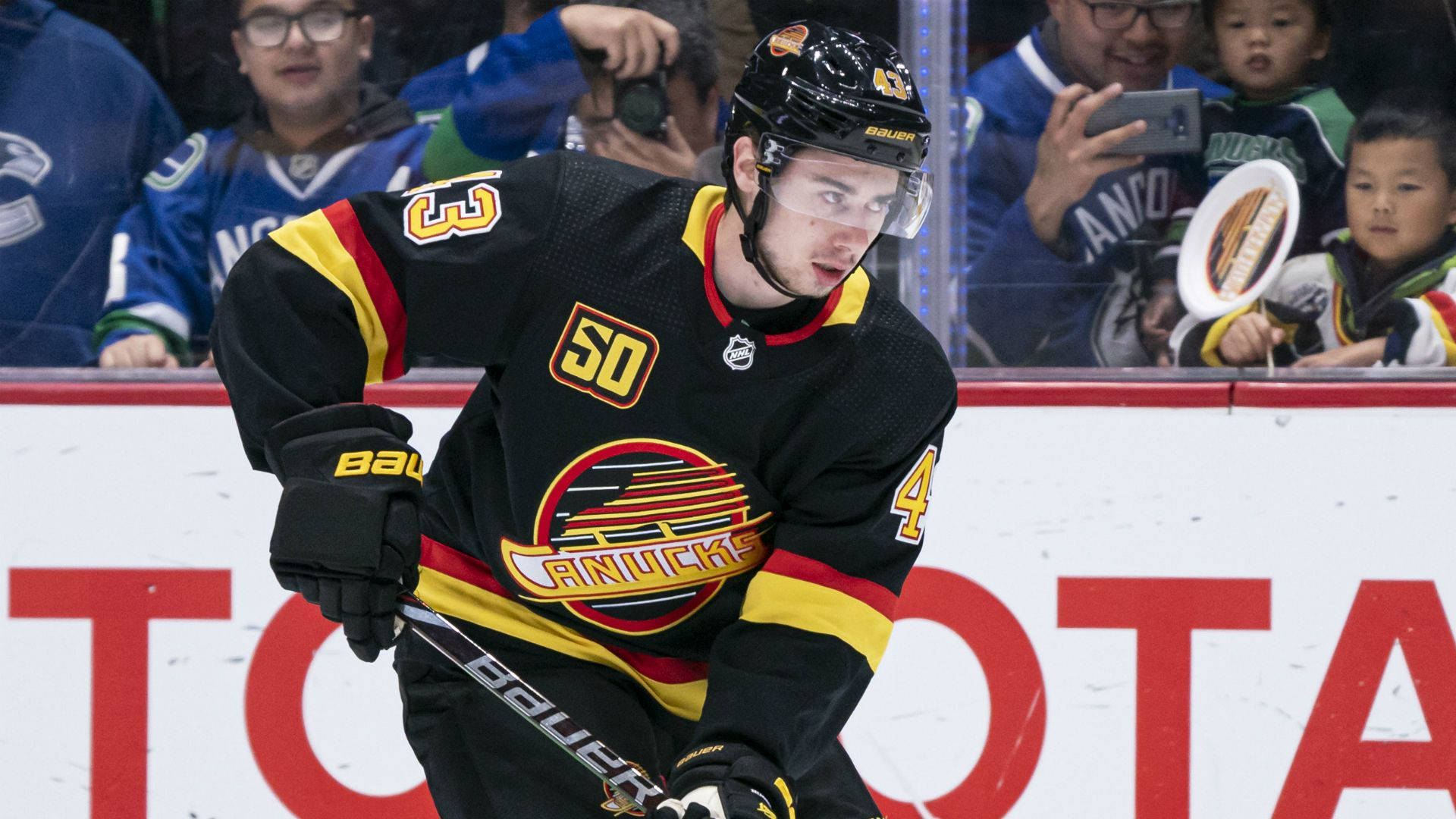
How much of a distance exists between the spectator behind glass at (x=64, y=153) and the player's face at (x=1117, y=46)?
1.55 meters

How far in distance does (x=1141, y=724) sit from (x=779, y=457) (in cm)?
109

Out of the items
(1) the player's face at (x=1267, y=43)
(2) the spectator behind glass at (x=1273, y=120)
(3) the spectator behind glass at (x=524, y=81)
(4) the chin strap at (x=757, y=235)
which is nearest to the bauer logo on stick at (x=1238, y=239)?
(2) the spectator behind glass at (x=1273, y=120)

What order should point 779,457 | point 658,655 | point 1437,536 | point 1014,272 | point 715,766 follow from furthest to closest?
1. point 1014,272
2. point 1437,536
3. point 658,655
4. point 779,457
5. point 715,766

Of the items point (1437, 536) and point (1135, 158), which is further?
point (1135, 158)

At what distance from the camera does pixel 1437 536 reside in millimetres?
2391

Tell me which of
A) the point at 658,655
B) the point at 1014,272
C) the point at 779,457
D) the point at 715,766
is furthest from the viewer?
the point at 1014,272

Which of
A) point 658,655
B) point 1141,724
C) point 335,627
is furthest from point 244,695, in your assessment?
point 1141,724

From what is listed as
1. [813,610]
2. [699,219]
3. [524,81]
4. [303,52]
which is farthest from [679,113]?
[813,610]

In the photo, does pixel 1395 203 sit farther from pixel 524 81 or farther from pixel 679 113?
pixel 524 81

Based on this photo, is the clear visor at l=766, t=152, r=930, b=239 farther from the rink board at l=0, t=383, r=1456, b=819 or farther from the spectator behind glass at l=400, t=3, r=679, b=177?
the spectator behind glass at l=400, t=3, r=679, b=177

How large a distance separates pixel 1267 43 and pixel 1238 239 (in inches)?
13.0

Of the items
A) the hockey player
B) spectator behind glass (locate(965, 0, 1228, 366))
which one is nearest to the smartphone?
spectator behind glass (locate(965, 0, 1228, 366))

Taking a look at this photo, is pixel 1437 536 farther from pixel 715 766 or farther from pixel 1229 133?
pixel 715 766

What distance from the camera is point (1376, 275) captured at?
8.25ft
